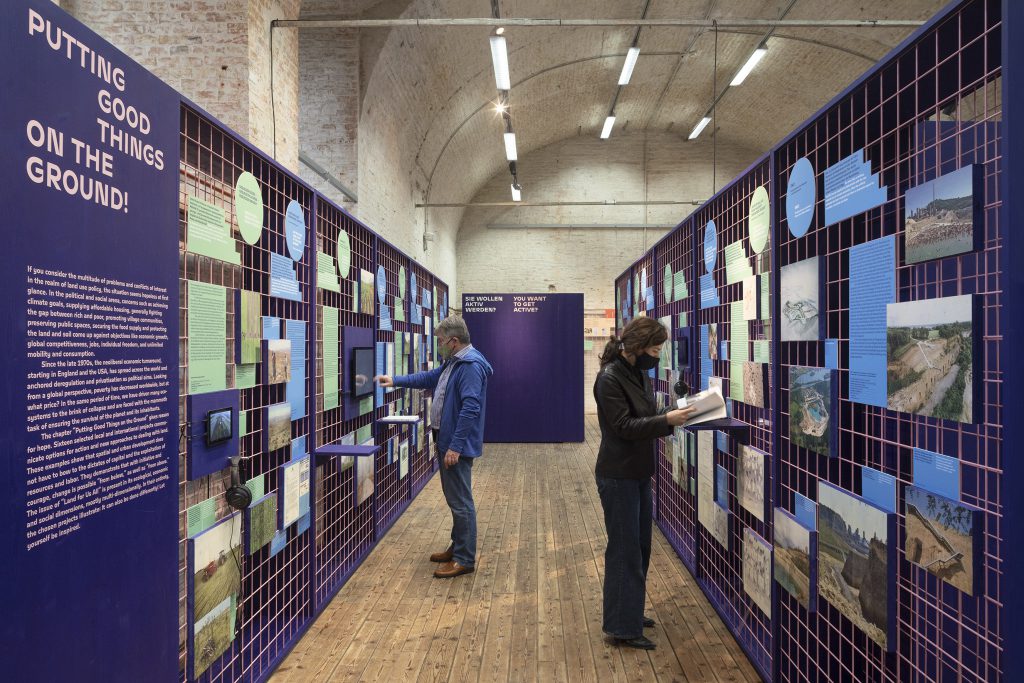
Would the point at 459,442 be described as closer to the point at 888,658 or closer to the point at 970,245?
the point at 888,658

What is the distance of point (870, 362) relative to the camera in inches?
70.6

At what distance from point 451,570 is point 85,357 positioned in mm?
2995

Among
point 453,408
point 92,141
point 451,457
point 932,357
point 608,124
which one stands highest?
point 608,124

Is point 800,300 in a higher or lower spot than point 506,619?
higher

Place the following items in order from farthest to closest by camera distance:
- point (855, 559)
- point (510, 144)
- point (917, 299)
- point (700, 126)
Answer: point (700, 126) → point (510, 144) → point (855, 559) → point (917, 299)

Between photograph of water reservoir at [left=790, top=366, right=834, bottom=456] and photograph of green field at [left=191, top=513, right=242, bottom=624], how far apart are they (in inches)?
85.2

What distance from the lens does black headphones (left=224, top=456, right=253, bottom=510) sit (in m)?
2.24

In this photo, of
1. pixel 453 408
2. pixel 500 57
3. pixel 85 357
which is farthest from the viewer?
pixel 500 57

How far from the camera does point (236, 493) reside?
2.24 metres

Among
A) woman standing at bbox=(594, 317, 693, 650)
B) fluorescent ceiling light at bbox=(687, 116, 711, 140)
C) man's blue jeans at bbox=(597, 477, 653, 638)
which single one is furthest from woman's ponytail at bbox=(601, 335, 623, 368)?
fluorescent ceiling light at bbox=(687, 116, 711, 140)

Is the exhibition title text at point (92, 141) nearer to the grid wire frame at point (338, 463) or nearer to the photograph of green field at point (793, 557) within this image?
the grid wire frame at point (338, 463)

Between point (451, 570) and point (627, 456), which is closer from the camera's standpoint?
point (627, 456)

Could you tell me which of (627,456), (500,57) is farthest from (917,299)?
(500,57)

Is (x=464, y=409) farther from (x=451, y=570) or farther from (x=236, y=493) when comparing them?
(x=236, y=493)
